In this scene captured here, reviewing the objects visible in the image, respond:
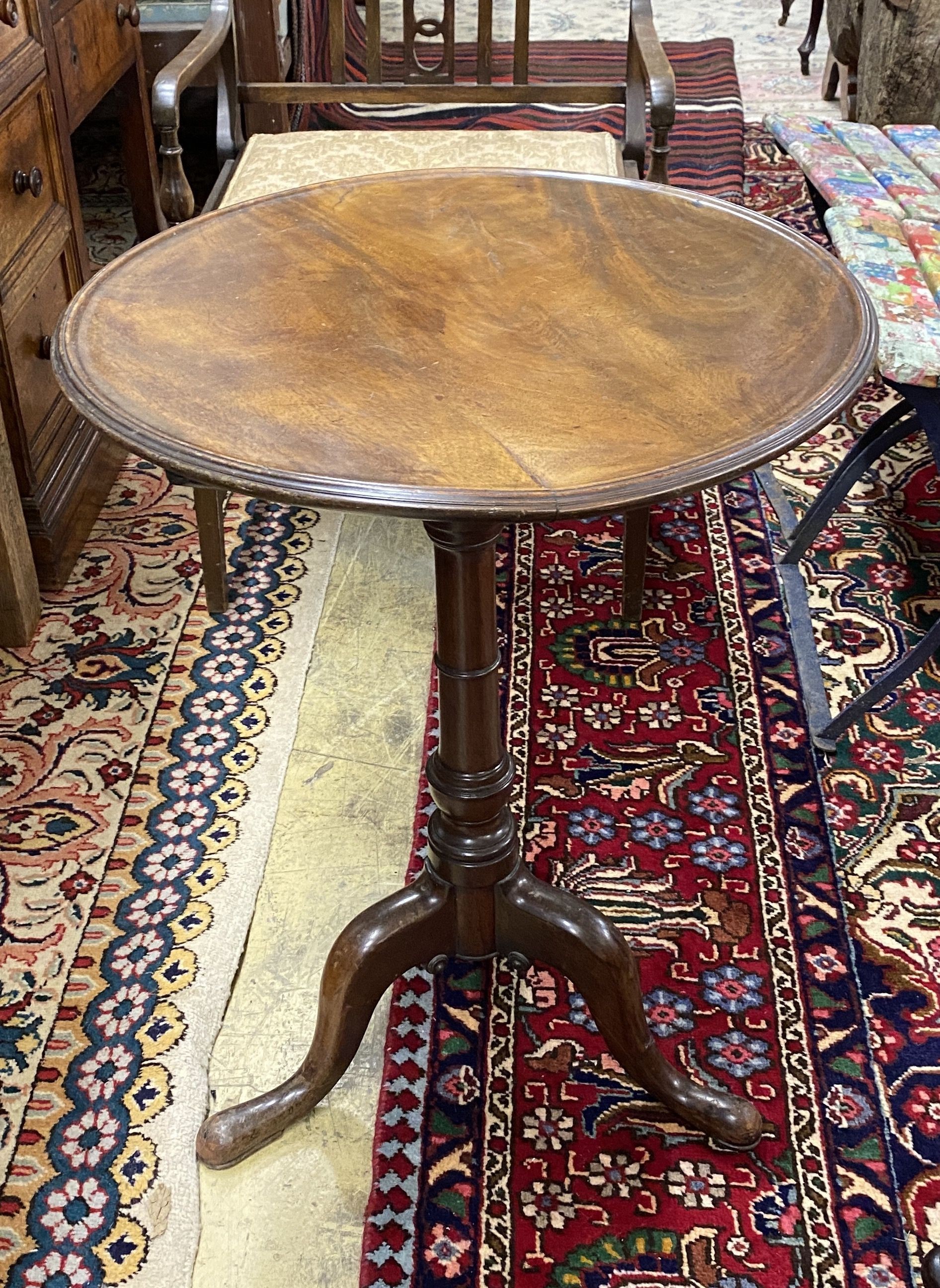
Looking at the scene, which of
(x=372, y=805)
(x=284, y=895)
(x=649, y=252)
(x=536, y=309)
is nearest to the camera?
(x=536, y=309)

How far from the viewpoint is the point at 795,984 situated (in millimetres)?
1663

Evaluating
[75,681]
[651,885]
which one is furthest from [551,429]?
[75,681]

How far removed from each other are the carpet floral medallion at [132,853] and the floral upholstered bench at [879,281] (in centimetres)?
90

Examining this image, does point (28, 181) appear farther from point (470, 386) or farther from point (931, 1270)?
point (931, 1270)

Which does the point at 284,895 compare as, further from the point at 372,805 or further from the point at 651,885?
the point at 651,885

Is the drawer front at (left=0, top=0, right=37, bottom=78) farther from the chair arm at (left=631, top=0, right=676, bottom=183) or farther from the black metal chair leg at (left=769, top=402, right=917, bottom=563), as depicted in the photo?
the black metal chair leg at (left=769, top=402, right=917, bottom=563)

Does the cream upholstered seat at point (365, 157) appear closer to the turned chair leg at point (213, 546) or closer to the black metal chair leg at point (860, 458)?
the turned chair leg at point (213, 546)

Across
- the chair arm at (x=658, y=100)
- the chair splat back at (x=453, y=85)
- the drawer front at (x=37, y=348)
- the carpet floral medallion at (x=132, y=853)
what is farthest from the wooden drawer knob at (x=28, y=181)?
the chair arm at (x=658, y=100)

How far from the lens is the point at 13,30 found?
2.15m

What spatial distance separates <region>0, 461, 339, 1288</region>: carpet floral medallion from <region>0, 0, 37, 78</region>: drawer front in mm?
872

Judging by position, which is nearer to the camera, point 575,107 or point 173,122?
point 173,122

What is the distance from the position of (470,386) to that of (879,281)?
114cm

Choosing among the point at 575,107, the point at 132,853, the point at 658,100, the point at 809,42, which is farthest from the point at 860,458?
the point at 809,42

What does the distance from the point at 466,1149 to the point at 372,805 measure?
23.4 inches
